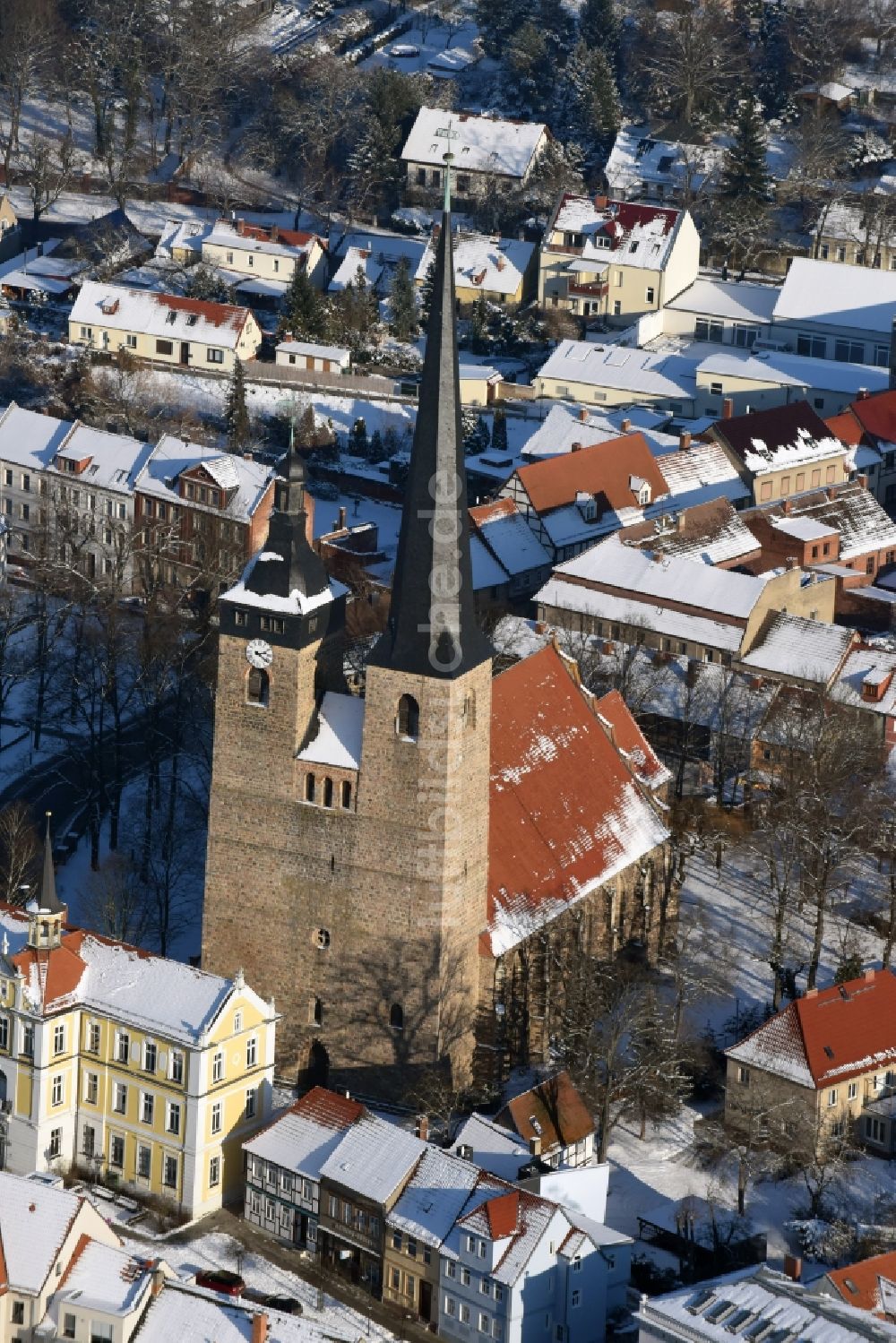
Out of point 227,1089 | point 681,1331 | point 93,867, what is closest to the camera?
point 681,1331

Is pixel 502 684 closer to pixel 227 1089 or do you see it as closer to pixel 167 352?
pixel 227 1089

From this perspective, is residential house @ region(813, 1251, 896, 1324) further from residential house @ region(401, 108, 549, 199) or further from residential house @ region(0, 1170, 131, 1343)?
residential house @ region(401, 108, 549, 199)

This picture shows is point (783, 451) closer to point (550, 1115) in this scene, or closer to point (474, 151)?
point (474, 151)

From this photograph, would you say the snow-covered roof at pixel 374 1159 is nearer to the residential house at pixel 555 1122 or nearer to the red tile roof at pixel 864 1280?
the residential house at pixel 555 1122

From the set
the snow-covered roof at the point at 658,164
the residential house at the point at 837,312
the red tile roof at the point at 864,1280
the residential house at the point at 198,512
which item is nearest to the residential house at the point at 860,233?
the residential house at the point at 837,312

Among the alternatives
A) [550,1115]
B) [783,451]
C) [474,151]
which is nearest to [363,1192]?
[550,1115]

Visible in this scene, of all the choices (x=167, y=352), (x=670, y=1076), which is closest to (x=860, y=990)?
(x=670, y=1076)
